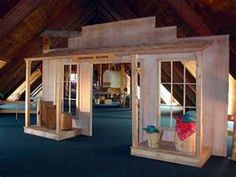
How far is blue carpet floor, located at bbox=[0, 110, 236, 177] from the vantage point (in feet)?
12.4

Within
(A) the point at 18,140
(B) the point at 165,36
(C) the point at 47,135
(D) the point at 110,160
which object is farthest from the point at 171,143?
(A) the point at 18,140

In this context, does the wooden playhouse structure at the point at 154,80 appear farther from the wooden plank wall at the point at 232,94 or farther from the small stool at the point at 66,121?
the wooden plank wall at the point at 232,94

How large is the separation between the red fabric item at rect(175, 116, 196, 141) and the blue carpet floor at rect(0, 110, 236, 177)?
0.51 m

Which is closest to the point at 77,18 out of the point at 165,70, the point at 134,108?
the point at 165,70

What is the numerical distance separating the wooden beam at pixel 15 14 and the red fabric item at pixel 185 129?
12.6 ft

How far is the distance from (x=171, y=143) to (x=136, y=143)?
751 mm

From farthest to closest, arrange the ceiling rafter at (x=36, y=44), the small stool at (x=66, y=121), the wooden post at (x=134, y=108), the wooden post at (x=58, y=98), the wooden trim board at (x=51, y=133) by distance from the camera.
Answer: the ceiling rafter at (x=36, y=44), the small stool at (x=66, y=121), the wooden trim board at (x=51, y=133), the wooden post at (x=58, y=98), the wooden post at (x=134, y=108)

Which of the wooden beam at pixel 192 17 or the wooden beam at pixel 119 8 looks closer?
the wooden beam at pixel 192 17

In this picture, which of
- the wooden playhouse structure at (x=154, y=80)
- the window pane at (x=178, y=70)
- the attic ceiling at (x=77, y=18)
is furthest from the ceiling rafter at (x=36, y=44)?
the window pane at (x=178, y=70)

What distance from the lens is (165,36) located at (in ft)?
17.3

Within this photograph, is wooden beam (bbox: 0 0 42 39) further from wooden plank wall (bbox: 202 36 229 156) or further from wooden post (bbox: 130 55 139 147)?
wooden plank wall (bbox: 202 36 229 156)

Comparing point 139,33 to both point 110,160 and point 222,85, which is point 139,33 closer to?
point 222,85

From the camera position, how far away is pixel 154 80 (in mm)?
5336

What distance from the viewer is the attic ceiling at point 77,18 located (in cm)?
488
